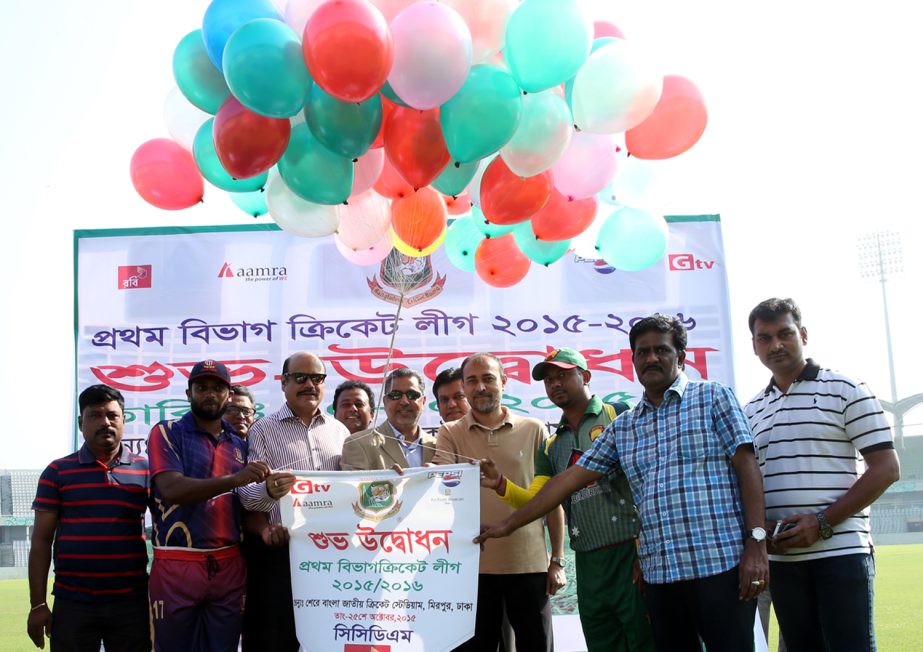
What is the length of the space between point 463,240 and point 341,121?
149cm

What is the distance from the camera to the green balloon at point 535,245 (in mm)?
4229

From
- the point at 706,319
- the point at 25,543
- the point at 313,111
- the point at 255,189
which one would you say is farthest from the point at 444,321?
the point at 25,543

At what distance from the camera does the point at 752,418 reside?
347 centimetres

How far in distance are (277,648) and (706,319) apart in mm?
4047

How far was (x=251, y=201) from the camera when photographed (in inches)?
166

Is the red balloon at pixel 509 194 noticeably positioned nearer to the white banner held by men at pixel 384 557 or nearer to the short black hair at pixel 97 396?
the white banner held by men at pixel 384 557

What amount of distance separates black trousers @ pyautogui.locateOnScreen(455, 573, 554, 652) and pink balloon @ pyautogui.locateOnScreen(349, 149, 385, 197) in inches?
76.9

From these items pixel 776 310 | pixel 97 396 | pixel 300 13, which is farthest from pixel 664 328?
pixel 97 396

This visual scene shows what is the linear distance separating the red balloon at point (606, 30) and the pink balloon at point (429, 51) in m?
1.01

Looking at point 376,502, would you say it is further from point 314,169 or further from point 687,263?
point 687,263

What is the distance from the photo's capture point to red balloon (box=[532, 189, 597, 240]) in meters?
3.95

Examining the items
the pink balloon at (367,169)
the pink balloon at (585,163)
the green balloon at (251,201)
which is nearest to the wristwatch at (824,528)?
the pink balloon at (585,163)

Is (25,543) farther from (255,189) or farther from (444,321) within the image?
(255,189)

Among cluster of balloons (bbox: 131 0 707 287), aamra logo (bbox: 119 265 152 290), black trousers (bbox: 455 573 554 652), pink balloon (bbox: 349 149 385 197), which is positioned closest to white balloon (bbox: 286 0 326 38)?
cluster of balloons (bbox: 131 0 707 287)
